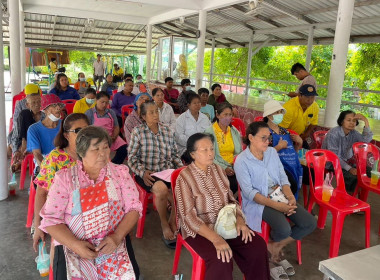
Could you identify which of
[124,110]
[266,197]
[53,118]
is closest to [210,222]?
[266,197]

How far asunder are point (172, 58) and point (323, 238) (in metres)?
9.35

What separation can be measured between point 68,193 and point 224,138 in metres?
2.01

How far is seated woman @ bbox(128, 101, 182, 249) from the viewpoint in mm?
2867

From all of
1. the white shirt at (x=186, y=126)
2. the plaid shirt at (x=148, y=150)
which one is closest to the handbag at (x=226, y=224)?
the plaid shirt at (x=148, y=150)

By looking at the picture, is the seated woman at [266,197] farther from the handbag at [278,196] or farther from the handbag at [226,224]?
the handbag at [226,224]

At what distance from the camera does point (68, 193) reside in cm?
172

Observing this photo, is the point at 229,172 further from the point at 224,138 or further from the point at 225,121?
the point at 225,121

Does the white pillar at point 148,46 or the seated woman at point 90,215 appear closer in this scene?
the seated woman at point 90,215

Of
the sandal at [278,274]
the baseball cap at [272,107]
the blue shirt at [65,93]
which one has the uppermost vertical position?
the baseball cap at [272,107]

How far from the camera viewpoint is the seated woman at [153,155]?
287cm

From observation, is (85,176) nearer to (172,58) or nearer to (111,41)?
(172,58)

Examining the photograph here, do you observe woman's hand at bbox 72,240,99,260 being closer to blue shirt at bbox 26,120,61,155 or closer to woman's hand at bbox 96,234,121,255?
woman's hand at bbox 96,234,121,255

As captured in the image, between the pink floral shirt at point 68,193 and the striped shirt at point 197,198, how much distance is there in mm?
358

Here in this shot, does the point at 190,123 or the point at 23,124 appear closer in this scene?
the point at 23,124
